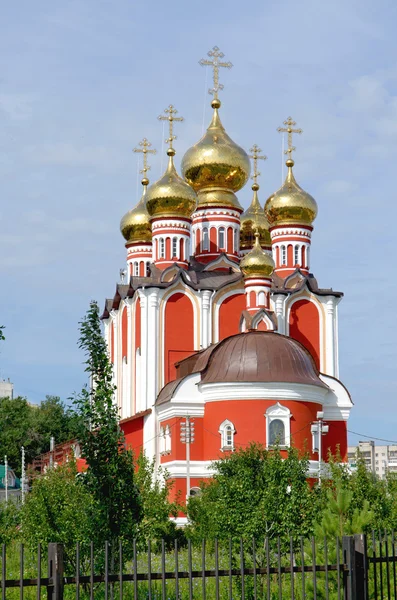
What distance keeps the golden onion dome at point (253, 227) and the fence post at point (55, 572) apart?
31355 millimetres

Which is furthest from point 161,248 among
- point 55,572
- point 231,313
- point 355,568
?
point 55,572

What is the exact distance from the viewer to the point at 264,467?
15523 mm

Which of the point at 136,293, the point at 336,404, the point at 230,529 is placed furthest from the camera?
the point at 136,293

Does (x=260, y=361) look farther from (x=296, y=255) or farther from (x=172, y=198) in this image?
(x=172, y=198)

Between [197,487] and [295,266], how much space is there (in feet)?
31.4

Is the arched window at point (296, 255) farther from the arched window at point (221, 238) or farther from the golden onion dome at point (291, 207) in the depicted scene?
the arched window at point (221, 238)

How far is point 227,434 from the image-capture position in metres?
27.2

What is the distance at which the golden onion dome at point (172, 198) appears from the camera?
108 ft

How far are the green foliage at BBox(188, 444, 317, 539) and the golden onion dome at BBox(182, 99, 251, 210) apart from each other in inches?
770

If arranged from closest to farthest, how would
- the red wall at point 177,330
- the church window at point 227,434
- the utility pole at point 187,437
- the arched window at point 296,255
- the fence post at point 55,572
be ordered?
the fence post at point 55,572, the utility pole at point 187,437, the church window at point 227,434, the red wall at point 177,330, the arched window at point 296,255

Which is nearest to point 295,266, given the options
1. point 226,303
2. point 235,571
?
point 226,303

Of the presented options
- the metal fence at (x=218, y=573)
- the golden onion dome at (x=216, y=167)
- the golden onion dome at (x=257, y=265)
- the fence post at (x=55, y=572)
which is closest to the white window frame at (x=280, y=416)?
the golden onion dome at (x=257, y=265)

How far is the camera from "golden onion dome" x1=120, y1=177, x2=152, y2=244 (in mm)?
37969

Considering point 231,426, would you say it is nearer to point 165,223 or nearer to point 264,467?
point 165,223
